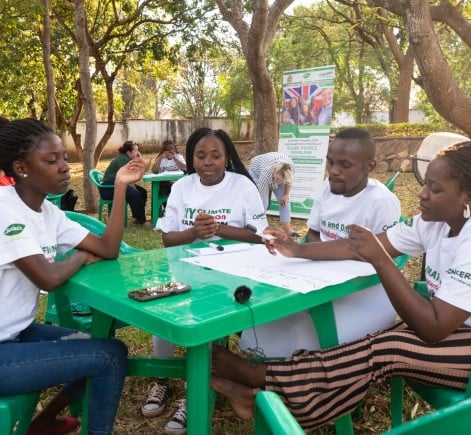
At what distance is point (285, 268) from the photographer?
1.79m

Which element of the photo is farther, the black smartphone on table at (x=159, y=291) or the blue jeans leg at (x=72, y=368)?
the blue jeans leg at (x=72, y=368)

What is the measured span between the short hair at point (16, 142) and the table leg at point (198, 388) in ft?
3.44

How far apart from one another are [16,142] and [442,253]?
166 centimetres

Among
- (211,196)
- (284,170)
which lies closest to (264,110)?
(284,170)

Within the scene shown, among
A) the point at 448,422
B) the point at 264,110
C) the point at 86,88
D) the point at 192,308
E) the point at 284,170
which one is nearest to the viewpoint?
the point at 448,422

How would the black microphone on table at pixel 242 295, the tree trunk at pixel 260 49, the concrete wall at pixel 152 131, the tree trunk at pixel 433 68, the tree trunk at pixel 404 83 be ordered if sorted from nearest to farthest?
the black microphone on table at pixel 242 295, the tree trunk at pixel 433 68, the tree trunk at pixel 260 49, the tree trunk at pixel 404 83, the concrete wall at pixel 152 131

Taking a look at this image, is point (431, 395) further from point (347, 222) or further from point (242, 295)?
point (347, 222)

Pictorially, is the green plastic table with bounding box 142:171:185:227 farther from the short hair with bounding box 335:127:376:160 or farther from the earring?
the earring

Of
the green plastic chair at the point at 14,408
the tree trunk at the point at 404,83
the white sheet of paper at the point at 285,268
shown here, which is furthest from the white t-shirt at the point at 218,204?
the tree trunk at the point at 404,83

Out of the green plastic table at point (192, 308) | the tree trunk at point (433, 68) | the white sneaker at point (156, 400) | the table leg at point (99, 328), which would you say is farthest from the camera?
the tree trunk at point (433, 68)

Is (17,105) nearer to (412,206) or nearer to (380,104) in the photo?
(412,206)

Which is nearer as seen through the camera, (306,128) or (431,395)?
(431,395)

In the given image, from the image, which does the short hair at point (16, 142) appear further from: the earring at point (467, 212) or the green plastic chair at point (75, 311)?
the earring at point (467, 212)

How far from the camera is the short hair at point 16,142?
1833mm
